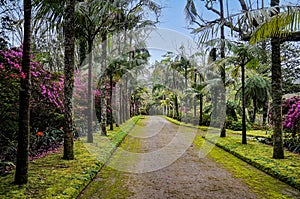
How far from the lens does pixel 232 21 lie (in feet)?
18.7

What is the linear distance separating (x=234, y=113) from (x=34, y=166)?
15162 millimetres

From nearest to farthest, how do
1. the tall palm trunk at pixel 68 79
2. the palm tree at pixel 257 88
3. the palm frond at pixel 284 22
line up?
the palm frond at pixel 284 22 < the tall palm trunk at pixel 68 79 < the palm tree at pixel 257 88

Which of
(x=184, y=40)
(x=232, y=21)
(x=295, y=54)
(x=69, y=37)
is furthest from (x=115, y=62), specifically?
(x=184, y=40)

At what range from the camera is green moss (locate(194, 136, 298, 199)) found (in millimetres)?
4520

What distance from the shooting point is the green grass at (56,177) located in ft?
→ 13.1

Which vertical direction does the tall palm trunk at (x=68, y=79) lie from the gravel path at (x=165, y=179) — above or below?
above

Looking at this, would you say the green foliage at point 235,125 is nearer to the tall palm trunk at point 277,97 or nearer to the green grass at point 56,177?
the tall palm trunk at point 277,97

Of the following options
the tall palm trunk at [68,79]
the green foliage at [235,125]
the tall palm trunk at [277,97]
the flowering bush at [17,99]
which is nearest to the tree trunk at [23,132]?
the flowering bush at [17,99]

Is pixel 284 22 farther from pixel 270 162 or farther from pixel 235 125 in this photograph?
pixel 235 125

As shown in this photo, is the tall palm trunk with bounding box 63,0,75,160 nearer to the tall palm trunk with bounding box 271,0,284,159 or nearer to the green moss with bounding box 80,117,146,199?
the green moss with bounding box 80,117,146,199

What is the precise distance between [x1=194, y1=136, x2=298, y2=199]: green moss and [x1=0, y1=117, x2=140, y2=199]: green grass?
3158mm

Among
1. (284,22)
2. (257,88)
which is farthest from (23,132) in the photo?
(257,88)

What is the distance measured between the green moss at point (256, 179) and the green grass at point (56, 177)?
3.16 metres

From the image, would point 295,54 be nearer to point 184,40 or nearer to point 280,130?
point 184,40
